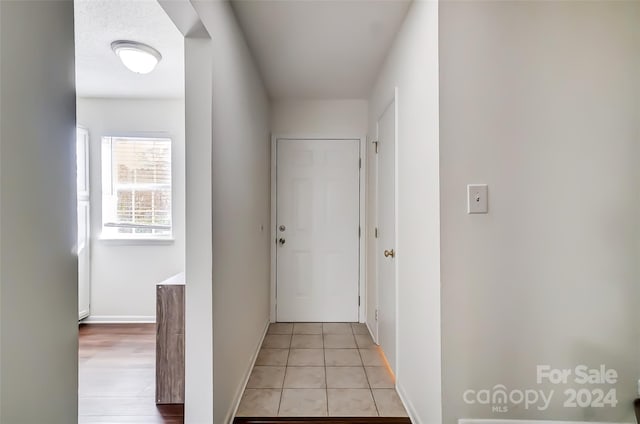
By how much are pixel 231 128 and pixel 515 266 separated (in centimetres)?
162

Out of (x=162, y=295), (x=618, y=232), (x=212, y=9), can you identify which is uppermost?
(x=212, y=9)

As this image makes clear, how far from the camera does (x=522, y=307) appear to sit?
139cm

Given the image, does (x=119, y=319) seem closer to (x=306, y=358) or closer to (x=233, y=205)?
(x=306, y=358)

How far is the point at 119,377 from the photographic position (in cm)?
221

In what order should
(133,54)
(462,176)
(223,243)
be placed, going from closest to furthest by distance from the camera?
(462,176)
(223,243)
(133,54)

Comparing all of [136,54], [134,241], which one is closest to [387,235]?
[136,54]

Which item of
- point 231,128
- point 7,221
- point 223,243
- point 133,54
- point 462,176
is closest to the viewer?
point 7,221

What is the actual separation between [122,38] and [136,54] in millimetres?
117

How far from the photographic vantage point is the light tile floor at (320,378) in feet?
6.07

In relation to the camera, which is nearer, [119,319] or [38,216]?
[38,216]

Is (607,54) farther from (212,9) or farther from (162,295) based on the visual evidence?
(162,295)

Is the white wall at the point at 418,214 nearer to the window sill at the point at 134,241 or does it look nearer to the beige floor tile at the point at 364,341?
the beige floor tile at the point at 364,341

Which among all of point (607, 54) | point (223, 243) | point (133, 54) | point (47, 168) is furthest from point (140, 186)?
point (607, 54)

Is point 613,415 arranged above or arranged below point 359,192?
below
